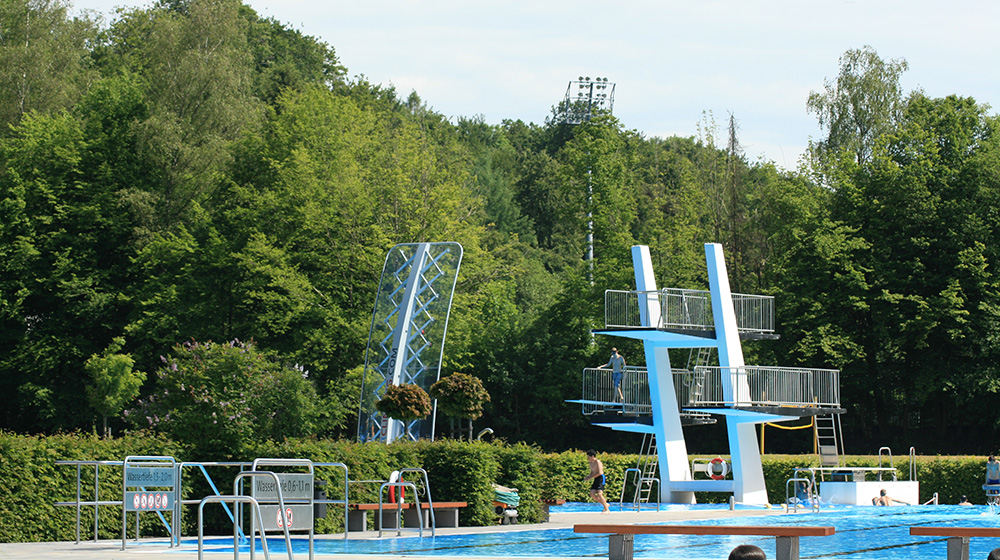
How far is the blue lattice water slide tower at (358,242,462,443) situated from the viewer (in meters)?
29.1

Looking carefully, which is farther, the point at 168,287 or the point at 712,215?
the point at 712,215

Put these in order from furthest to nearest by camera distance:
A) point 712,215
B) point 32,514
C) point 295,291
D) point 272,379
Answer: point 712,215 < point 295,291 < point 272,379 < point 32,514

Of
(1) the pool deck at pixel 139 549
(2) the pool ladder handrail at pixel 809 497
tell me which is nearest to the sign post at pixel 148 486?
(1) the pool deck at pixel 139 549

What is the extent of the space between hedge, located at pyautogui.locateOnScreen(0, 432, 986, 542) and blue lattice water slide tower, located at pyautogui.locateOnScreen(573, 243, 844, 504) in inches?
239

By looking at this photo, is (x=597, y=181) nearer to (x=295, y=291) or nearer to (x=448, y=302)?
(x=295, y=291)

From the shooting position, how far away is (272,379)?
2602cm

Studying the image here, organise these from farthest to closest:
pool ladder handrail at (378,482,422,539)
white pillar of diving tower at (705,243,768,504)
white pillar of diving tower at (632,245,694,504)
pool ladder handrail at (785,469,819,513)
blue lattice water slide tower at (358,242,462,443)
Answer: white pillar of diving tower at (632,245,694,504) → white pillar of diving tower at (705,243,768,504) → blue lattice water slide tower at (358,242,462,443) → pool ladder handrail at (785,469,819,513) → pool ladder handrail at (378,482,422,539)

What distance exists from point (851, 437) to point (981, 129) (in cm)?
1416

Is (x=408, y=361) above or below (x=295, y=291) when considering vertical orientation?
below

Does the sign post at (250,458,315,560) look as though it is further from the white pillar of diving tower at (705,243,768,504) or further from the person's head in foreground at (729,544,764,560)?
the white pillar of diving tower at (705,243,768,504)

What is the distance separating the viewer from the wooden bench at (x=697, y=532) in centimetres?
1039

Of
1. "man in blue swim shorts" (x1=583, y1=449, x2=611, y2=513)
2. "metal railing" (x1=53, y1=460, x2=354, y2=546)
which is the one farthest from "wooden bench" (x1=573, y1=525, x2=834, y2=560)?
"man in blue swim shorts" (x1=583, y1=449, x2=611, y2=513)

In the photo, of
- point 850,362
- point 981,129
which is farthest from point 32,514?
point 981,129

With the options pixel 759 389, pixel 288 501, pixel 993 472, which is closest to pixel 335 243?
pixel 759 389
